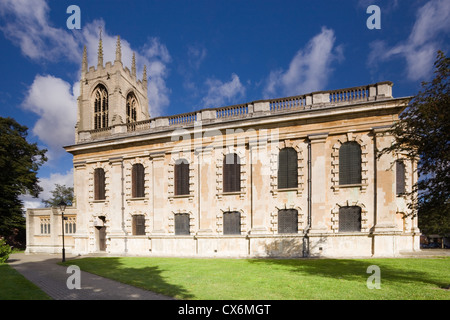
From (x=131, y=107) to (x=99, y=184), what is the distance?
2681 centimetres

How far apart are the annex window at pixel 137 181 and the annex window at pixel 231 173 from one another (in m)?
8.01

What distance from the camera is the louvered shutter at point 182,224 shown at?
21.3 metres

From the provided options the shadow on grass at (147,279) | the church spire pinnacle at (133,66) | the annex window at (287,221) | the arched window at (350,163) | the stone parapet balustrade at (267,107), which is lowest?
the shadow on grass at (147,279)

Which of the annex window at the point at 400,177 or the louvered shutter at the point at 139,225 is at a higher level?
the annex window at the point at 400,177

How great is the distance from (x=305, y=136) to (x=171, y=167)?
38.3 feet

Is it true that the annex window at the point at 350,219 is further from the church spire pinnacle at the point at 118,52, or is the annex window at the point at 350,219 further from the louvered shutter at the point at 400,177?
the church spire pinnacle at the point at 118,52

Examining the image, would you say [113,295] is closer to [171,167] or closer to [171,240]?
[171,240]

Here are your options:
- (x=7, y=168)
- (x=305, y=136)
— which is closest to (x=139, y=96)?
(x=7, y=168)

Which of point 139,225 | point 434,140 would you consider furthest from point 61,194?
point 434,140

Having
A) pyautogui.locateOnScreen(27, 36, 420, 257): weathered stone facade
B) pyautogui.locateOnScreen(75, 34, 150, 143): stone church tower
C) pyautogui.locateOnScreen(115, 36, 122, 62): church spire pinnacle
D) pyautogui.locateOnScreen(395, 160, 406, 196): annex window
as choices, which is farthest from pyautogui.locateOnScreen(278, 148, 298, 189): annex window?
pyautogui.locateOnScreen(115, 36, 122, 62): church spire pinnacle

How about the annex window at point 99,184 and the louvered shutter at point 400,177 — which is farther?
the annex window at point 99,184

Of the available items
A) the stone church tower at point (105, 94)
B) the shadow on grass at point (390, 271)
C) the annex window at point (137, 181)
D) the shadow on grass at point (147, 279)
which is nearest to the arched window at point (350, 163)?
the shadow on grass at point (390, 271)

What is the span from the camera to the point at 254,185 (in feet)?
64.7
